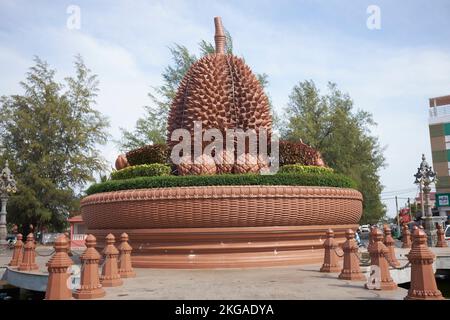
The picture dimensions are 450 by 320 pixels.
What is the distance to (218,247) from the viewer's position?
31.5ft

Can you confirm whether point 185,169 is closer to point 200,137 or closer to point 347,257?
point 200,137

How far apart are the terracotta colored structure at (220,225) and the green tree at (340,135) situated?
71.1ft

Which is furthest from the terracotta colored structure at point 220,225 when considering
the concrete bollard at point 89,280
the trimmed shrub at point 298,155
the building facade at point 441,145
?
the building facade at point 441,145

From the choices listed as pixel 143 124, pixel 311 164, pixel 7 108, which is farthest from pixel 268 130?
pixel 7 108

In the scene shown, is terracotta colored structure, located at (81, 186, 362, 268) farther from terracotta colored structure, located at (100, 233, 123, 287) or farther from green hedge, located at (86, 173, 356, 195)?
terracotta colored structure, located at (100, 233, 123, 287)

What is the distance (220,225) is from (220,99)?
454cm

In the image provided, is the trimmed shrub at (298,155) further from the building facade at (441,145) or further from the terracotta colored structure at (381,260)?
the building facade at (441,145)

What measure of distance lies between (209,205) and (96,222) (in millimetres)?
3617

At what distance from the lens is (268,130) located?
13.5 metres

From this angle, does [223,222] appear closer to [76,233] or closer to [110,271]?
[110,271]

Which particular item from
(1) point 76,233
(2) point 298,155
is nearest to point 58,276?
(2) point 298,155

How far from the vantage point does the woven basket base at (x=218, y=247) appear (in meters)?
9.57

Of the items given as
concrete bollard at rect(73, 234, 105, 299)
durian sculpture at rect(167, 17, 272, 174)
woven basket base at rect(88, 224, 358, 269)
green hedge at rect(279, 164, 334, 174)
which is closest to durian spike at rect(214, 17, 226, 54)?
durian sculpture at rect(167, 17, 272, 174)
